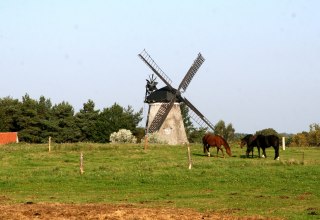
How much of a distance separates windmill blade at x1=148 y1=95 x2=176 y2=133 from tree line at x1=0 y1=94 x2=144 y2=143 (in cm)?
2740

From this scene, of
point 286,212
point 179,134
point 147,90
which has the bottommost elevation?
point 286,212

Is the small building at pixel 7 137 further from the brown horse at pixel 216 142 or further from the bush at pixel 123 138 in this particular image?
the brown horse at pixel 216 142

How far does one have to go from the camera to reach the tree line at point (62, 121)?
92.4 m

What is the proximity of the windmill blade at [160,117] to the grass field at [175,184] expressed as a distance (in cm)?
2760

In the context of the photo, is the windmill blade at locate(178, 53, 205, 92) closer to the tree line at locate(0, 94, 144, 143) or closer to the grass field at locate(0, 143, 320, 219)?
the tree line at locate(0, 94, 144, 143)

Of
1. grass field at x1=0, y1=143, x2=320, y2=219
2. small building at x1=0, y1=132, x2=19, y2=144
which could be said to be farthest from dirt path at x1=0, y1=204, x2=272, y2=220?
small building at x1=0, y1=132, x2=19, y2=144

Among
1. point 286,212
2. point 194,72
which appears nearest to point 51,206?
point 286,212

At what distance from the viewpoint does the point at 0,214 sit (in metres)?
16.1

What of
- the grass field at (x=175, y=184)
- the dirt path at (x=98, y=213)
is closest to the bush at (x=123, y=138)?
the grass field at (x=175, y=184)

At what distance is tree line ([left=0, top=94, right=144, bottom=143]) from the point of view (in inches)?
3639

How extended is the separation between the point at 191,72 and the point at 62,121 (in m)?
31.1

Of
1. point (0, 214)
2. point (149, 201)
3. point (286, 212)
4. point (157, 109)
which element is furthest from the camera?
point (157, 109)

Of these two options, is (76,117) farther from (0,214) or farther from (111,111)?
(0,214)

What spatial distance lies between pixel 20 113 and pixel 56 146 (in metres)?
50.5
